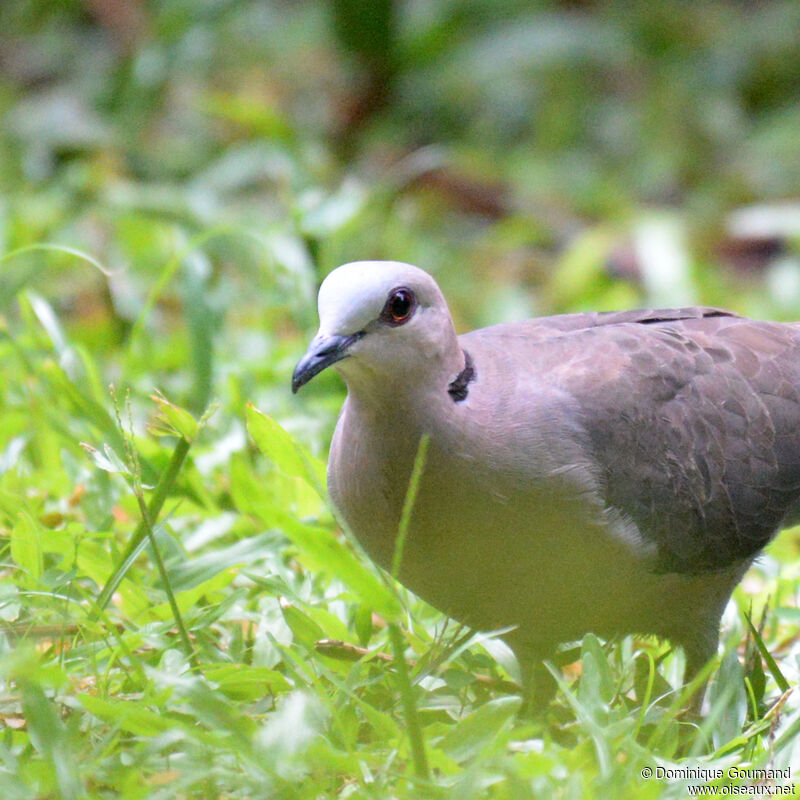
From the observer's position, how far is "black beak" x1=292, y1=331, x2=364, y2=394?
271cm

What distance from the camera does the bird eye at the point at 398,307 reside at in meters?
2.82

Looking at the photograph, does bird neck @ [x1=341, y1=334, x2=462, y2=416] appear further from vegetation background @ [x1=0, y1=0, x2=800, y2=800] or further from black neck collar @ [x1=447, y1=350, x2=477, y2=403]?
vegetation background @ [x1=0, y1=0, x2=800, y2=800]

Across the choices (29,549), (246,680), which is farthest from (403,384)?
(29,549)

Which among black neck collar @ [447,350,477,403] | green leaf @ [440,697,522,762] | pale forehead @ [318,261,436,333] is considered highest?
pale forehead @ [318,261,436,333]

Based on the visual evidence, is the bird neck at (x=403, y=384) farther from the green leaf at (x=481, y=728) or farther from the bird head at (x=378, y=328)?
the green leaf at (x=481, y=728)

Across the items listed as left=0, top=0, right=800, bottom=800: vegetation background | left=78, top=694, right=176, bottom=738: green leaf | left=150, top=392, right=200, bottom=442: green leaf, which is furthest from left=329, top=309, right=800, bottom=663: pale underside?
left=78, top=694, right=176, bottom=738: green leaf

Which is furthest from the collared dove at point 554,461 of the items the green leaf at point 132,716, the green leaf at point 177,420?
the green leaf at point 132,716

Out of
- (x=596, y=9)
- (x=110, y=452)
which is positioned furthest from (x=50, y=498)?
(x=596, y=9)

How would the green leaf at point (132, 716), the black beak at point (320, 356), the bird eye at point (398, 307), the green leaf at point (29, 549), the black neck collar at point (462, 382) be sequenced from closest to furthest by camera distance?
the green leaf at point (132, 716), the black beak at point (320, 356), the bird eye at point (398, 307), the black neck collar at point (462, 382), the green leaf at point (29, 549)

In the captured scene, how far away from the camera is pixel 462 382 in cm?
298

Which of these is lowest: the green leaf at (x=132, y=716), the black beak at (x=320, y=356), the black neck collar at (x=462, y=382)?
the green leaf at (x=132, y=716)

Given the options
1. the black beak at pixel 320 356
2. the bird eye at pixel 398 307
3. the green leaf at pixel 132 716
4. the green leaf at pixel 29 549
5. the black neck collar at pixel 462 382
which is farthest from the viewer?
the green leaf at pixel 29 549

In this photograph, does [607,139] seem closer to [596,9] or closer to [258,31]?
[596,9]

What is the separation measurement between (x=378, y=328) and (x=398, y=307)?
0.07 m
